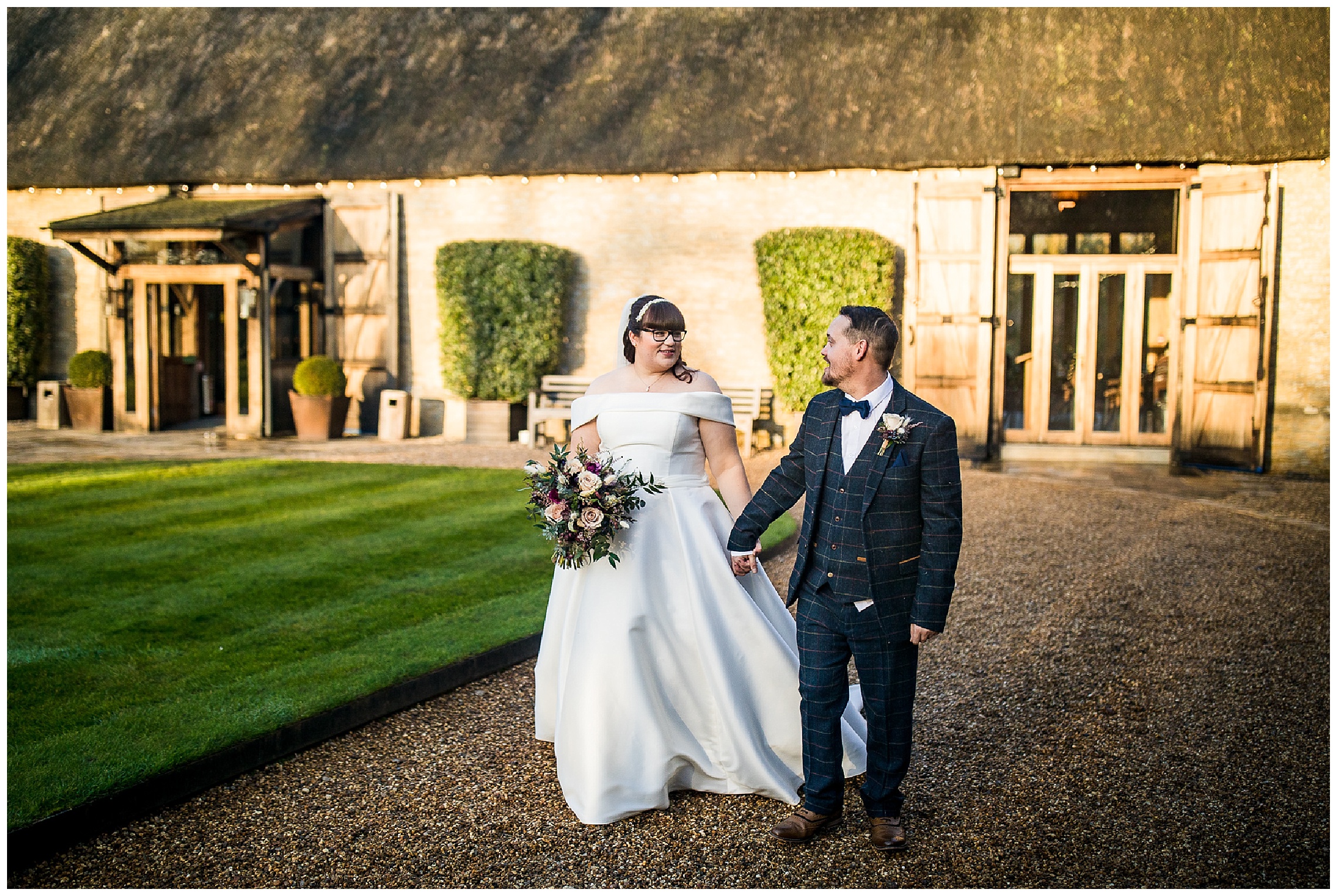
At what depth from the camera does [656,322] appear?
12.5ft


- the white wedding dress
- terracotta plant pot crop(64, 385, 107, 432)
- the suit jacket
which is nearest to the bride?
the white wedding dress

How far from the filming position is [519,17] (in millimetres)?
15734

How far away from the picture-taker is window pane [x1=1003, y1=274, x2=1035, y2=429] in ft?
43.4

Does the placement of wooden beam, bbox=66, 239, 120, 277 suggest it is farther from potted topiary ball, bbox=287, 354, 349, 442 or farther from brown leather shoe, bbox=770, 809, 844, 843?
brown leather shoe, bbox=770, 809, 844, 843

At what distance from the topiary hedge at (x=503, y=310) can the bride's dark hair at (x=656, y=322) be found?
1008cm

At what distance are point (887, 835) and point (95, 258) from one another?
13885 mm

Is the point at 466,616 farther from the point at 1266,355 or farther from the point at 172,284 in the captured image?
the point at 172,284

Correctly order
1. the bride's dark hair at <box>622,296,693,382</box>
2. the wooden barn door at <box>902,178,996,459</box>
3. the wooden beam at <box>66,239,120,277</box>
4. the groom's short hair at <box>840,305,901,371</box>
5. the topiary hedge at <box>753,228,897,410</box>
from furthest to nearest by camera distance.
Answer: the wooden beam at <box>66,239,120,277</box>, the topiary hedge at <box>753,228,897,410</box>, the wooden barn door at <box>902,178,996,459</box>, the bride's dark hair at <box>622,296,693,382</box>, the groom's short hair at <box>840,305,901,371</box>

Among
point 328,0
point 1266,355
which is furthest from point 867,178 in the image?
point 328,0

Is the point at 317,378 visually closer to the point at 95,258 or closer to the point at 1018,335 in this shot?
the point at 95,258

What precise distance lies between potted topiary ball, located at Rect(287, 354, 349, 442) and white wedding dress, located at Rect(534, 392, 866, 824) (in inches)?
418

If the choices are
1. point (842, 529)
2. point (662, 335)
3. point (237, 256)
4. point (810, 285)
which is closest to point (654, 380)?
point (662, 335)

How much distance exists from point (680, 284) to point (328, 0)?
7106 millimetres

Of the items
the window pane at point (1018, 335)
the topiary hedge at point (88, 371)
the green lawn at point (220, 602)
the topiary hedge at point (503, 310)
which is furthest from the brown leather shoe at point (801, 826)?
the topiary hedge at point (88, 371)
